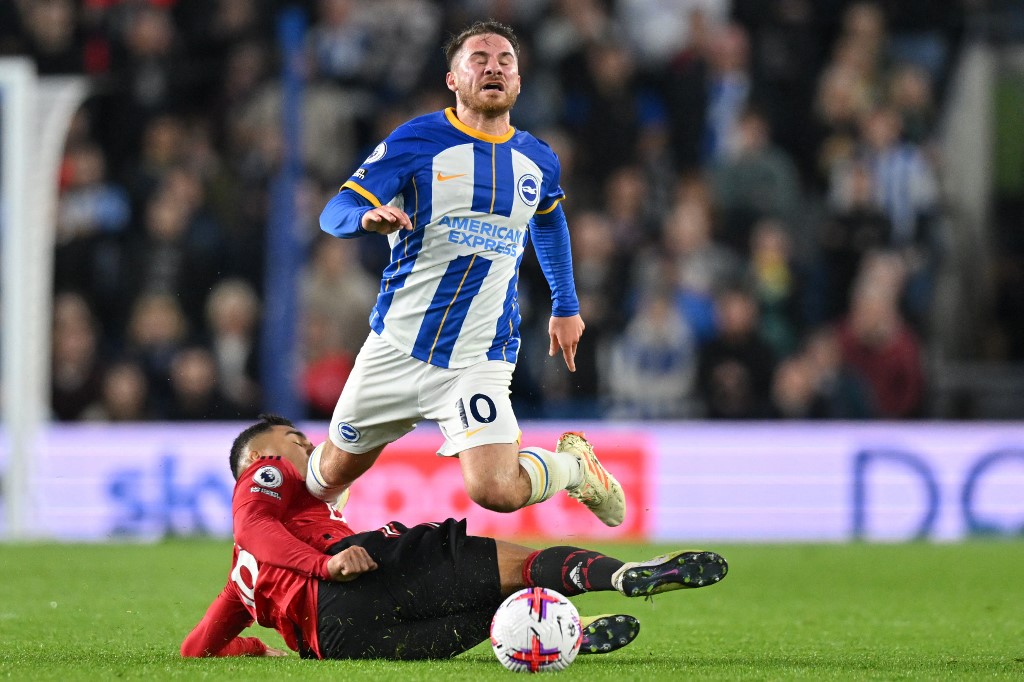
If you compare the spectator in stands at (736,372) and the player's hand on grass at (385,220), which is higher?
the player's hand on grass at (385,220)

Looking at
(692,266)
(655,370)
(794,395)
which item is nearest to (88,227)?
(655,370)

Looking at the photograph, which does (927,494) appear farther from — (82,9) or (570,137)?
(82,9)

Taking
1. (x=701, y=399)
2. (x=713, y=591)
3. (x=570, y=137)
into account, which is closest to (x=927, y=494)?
(x=701, y=399)

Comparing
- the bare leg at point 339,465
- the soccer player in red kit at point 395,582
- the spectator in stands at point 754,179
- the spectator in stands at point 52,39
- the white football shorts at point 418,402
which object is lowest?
the soccer player in red kit at point 395,582

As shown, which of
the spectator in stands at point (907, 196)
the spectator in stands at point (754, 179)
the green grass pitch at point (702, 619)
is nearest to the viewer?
the green grass pitch at point (702, 619)

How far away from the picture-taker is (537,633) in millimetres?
4871

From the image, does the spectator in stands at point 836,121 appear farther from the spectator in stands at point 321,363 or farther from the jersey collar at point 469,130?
the jersey collar at point 469,130

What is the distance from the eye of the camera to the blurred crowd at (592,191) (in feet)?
39.5

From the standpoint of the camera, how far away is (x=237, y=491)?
17.7ft

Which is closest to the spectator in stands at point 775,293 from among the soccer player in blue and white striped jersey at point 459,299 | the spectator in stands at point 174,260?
the spectator in stands at point 174,260

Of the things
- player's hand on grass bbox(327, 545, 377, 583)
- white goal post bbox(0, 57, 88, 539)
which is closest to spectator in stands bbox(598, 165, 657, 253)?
white goal post bbox(0, 57, 88, 539)

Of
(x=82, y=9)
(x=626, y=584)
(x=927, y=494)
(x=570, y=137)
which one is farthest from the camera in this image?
(x=82, y=9)

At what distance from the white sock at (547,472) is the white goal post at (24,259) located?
632 cm

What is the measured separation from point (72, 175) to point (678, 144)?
522cm
